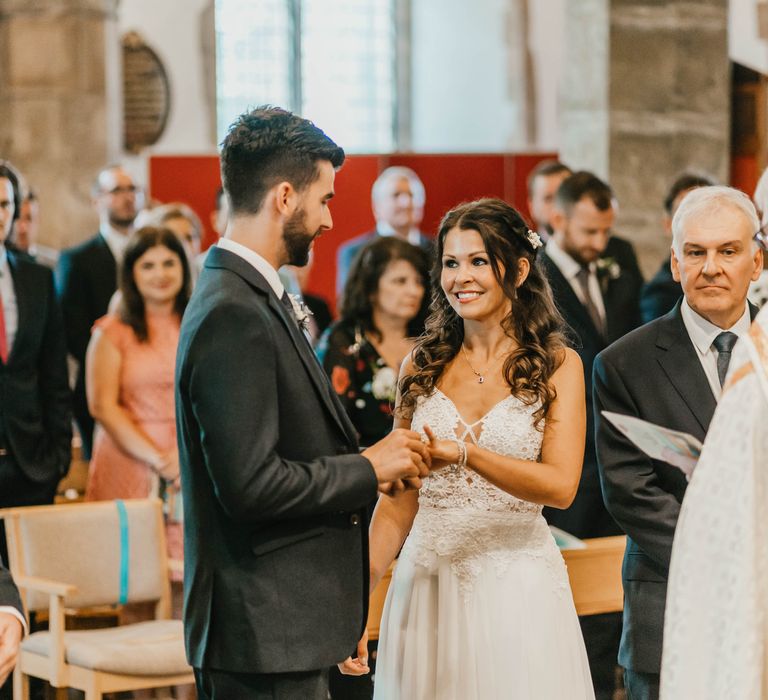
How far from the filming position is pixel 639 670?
309 centimetres

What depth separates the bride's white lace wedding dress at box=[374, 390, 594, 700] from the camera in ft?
10.2

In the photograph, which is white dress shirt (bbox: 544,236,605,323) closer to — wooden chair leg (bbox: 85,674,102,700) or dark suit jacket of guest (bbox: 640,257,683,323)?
dark suit jacket of guest (bbox: 640,257,683,323)

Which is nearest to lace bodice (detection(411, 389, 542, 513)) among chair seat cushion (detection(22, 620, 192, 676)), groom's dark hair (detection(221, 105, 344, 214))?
groom's dark hair (detection(221, 105, 344, 214))

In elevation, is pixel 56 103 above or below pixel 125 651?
above

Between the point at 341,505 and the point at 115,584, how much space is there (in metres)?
2.29

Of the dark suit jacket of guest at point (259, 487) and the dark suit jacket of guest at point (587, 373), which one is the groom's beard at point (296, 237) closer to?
the dark suit jacket of guest at point (259, 487)

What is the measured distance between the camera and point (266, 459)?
2.49 meters

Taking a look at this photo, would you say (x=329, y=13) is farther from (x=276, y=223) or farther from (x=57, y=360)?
(x=276, y=223)

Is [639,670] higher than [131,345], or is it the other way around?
[131,345]

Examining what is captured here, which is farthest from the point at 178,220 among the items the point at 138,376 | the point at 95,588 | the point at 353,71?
the point at 353,71

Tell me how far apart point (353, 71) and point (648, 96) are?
6514mm

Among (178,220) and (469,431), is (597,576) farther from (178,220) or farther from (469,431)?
(178,220)

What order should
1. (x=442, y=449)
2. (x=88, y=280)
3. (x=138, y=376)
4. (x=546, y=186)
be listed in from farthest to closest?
1. (x=546, y=186)
2. (x=88, y=280)
3. (x=138, y=376)
4. (x=442, y=449)

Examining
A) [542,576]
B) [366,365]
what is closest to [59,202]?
[366,365]
